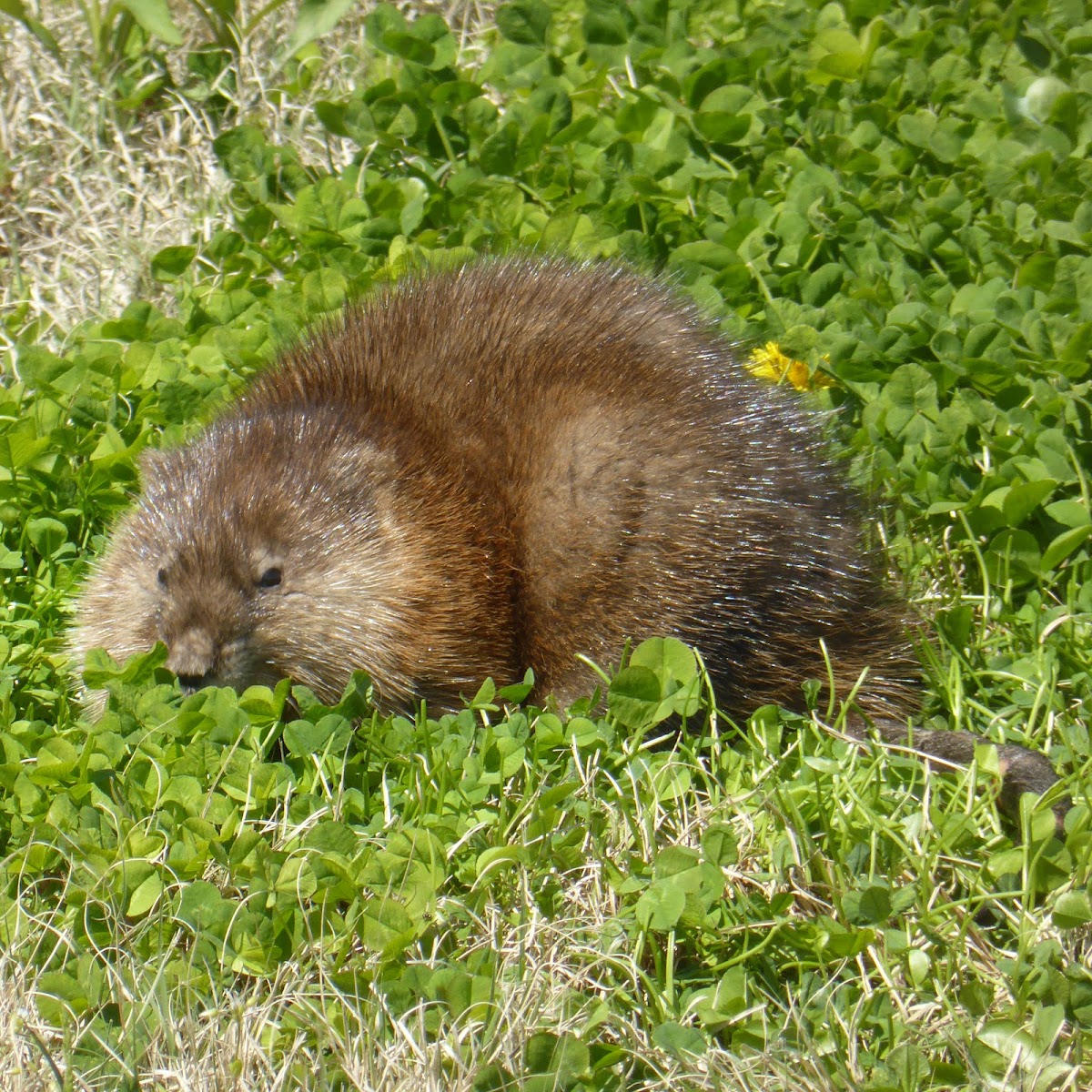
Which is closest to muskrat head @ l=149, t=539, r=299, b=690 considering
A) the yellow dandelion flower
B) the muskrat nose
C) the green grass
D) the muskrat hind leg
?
the muskrat nose

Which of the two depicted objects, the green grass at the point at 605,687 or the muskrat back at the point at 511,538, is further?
the muskrat back at the point at 511,538

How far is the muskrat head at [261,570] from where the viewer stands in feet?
11.0

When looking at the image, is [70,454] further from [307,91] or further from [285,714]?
[307,91]

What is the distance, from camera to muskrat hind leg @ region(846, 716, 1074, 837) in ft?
10.2

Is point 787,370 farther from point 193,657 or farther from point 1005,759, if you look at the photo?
point 193,657

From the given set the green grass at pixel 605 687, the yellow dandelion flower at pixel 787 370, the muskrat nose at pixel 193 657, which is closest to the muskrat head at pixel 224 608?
the muskrat nose at pixel 193 657

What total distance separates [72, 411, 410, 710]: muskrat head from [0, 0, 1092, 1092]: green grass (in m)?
0.14

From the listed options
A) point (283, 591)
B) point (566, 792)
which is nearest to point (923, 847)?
point (566, 792)

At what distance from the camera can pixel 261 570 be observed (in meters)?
3.41

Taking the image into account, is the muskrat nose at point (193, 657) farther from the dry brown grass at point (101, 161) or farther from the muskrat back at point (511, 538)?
the dry brown grass at point (101, 161)

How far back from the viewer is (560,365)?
361 cm

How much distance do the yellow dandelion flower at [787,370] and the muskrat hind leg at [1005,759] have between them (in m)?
1.15

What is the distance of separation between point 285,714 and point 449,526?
1.91 ft

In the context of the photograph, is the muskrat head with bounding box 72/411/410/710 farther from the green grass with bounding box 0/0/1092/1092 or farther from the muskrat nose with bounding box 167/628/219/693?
the green grass with bounding box 0/0/1092/1092
